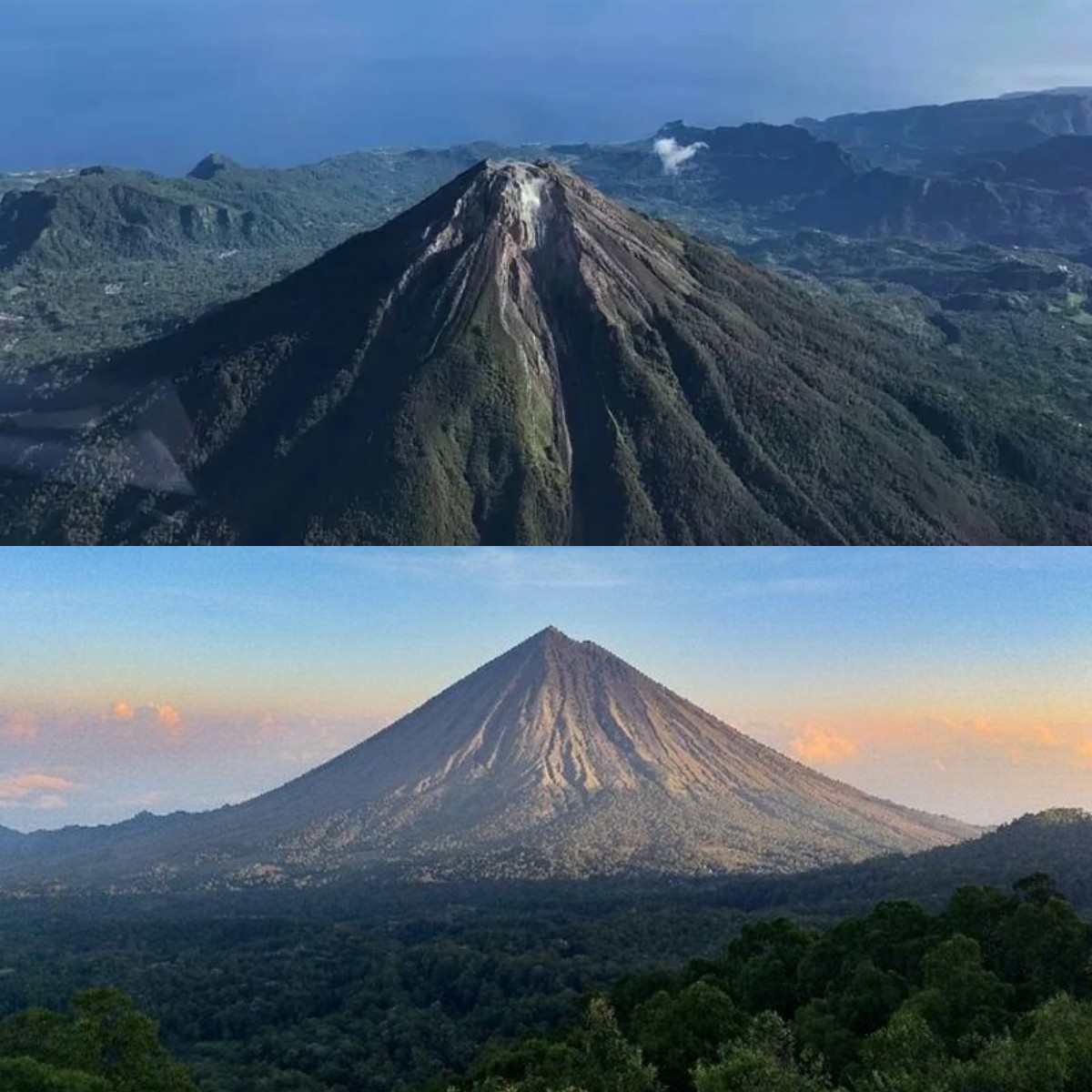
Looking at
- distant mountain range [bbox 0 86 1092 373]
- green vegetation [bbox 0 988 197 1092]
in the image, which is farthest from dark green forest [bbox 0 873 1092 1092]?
distant mountain range [bbox 0 86 1092 373]

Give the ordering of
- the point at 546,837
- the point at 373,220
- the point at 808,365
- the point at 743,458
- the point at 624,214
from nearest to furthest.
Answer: the point at 743,458, the point at 808,365, the point at 624,214, the point at 546,837, the point at 373,220

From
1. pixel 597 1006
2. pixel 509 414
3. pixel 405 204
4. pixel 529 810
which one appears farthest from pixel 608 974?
pixel 405 204

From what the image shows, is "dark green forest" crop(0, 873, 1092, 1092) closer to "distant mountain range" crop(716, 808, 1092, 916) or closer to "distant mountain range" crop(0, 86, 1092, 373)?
"distant mountain range" crop(716, 808, 1092, 916)

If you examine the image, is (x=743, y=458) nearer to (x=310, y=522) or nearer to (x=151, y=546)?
(x=310, y=522)

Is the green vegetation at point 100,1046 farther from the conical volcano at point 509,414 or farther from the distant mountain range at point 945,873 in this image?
the distant mountain range at point 945,873

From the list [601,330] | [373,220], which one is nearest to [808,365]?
[601,330]
